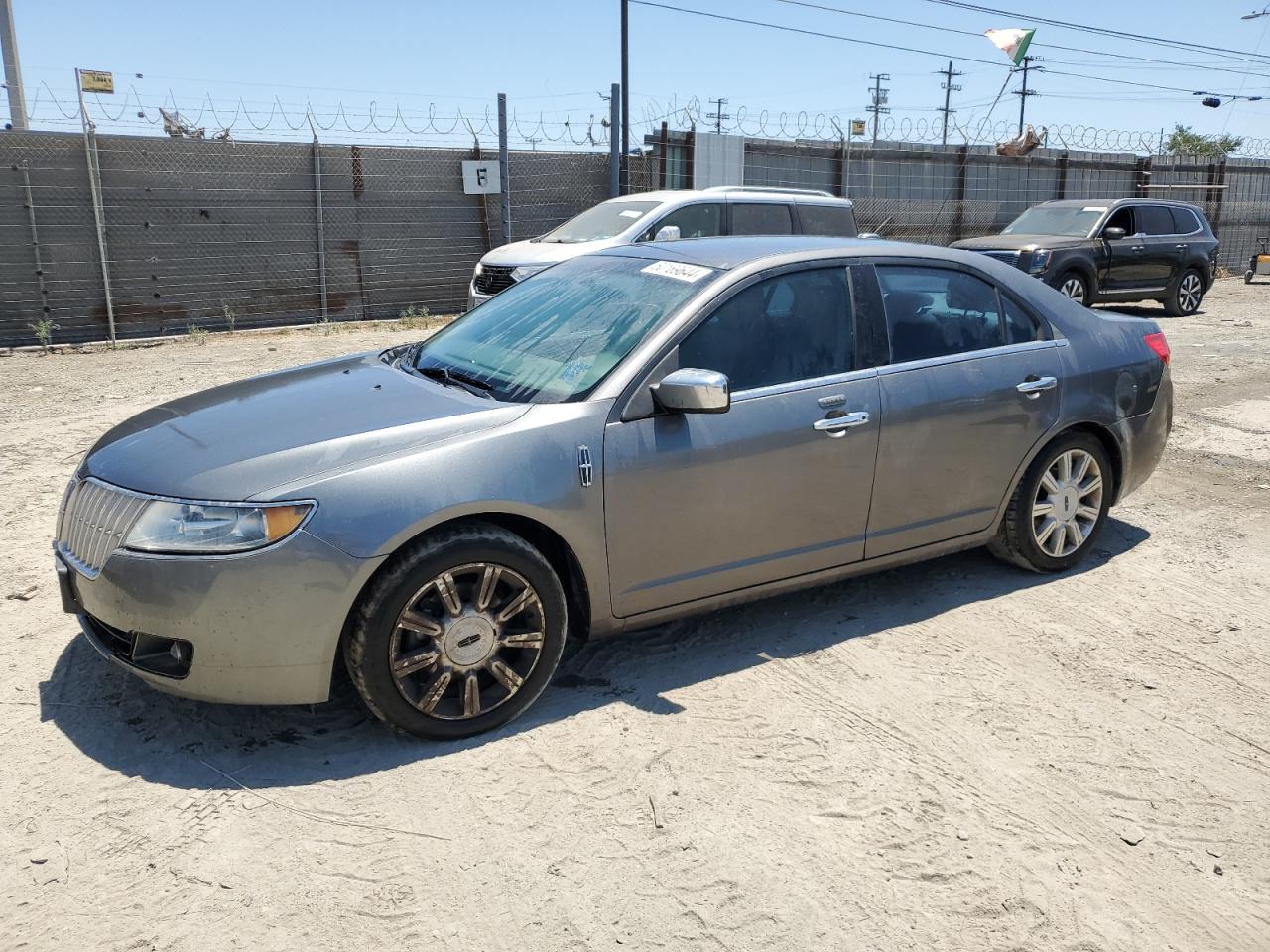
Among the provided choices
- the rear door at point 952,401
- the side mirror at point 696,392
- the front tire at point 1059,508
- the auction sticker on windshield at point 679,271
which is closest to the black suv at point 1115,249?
the front tire at point 1059,508

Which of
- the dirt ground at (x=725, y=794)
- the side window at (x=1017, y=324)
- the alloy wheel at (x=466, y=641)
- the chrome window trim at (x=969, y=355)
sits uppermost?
the side window at (x=1017, y=324)

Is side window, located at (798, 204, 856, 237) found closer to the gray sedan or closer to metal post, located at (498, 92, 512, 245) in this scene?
metal post, located at (498, 92, 512, 245)

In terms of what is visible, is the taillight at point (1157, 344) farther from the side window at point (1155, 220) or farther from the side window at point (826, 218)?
the side window at point (1155, 220)

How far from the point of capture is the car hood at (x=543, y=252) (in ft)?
36.3

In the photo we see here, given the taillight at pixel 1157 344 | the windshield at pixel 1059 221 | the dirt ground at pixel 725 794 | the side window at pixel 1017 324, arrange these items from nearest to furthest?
the dirt ground at pixel 725 794
the side window at pixel 1017 324
the taillight at pixel 1157 344
the windshield at pixel 1059 221

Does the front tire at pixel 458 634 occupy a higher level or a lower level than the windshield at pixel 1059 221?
lower

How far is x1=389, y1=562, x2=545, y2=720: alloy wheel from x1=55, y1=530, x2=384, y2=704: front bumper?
228 mm

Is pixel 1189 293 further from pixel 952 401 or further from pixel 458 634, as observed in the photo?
pixel 458 634

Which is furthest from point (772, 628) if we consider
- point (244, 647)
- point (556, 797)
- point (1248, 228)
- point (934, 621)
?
point (1248, 228)

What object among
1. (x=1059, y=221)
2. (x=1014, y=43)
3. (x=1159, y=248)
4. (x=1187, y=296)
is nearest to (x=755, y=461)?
(x=1059, y=221)

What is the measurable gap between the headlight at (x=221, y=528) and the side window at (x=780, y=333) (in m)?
1.54

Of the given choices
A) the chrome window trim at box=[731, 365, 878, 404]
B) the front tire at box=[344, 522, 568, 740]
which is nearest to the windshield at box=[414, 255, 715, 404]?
the chrome window trim at box=[731, 365, 878, 404]

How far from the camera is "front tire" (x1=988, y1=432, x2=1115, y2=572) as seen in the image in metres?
4.88

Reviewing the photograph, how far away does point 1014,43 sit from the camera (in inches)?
973
